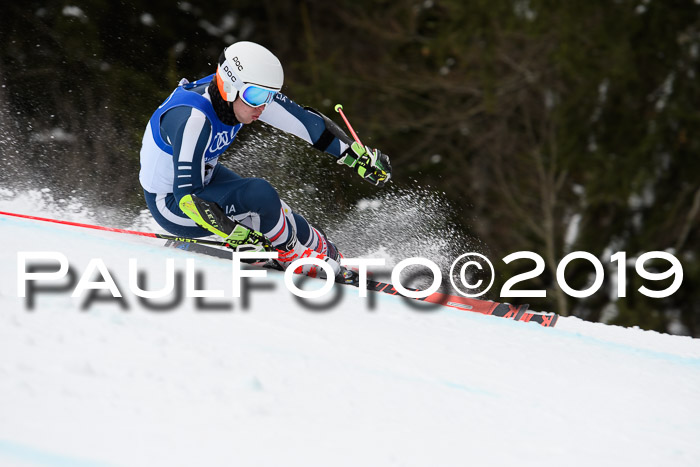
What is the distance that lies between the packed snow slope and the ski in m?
0.53

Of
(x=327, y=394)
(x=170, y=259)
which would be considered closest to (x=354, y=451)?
(x=327, y=394)

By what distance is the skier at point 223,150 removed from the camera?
3531 millimetres

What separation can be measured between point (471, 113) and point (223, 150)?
6769 mm

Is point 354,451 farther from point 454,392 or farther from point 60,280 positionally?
point 60,280

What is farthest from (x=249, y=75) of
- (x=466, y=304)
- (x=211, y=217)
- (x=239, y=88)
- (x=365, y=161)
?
(x=466, y=304)

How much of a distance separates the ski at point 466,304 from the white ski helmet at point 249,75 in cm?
101

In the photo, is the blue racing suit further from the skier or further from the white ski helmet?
the white ski helmet

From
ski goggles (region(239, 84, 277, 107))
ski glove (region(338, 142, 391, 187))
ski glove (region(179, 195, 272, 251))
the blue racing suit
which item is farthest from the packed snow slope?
ski glove (region(338, 142, 391, 187))

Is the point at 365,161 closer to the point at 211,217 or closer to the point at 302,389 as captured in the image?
the point at 211,217

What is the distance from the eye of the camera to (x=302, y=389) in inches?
89.0

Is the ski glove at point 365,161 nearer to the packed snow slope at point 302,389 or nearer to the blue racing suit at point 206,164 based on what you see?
the blue racing suit at point 206,164

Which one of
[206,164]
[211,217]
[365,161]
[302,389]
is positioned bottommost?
[302,389]

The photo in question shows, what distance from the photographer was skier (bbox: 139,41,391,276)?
3.53m

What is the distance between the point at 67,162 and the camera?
7.05 m
